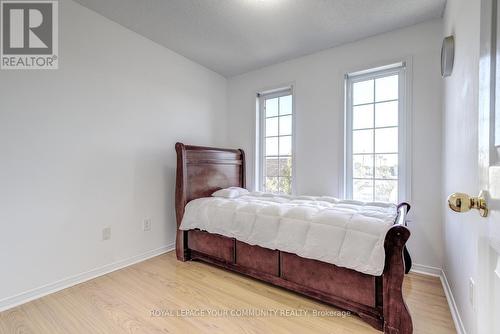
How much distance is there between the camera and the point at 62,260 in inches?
79.9

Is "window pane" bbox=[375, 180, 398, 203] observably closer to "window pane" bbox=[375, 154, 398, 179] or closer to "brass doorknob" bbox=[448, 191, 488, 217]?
"window pane" bbox=[375, 154, 398, 179]

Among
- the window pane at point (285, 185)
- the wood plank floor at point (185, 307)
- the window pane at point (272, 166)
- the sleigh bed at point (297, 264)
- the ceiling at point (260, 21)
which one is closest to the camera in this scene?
the sleigh bed at point (297, 264)

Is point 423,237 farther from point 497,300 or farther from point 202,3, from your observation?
point 202,3

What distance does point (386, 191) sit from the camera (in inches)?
102

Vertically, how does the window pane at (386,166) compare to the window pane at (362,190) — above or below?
above

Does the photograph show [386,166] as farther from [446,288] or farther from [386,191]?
[446,288]

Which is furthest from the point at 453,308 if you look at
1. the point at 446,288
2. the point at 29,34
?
the point at 29,34

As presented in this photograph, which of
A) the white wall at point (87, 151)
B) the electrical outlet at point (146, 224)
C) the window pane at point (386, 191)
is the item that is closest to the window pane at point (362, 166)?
the window pane at point (386, 191)

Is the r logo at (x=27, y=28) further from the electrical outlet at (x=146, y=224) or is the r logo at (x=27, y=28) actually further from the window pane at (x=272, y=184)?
the window pane at (x=272, y=184)

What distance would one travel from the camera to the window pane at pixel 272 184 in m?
3.41

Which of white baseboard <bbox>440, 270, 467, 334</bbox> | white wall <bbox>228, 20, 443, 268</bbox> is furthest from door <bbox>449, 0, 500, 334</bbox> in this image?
white wall <bbox>228, 20, 443, 268</bbox>

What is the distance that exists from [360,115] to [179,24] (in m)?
2.17

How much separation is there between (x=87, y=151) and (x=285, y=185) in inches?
90.7

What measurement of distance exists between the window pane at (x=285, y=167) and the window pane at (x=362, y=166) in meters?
0.82
